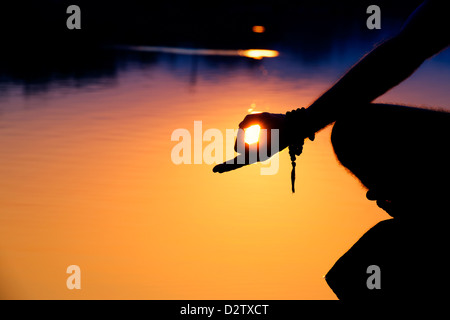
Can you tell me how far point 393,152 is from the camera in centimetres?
173

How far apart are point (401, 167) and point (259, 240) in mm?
1765

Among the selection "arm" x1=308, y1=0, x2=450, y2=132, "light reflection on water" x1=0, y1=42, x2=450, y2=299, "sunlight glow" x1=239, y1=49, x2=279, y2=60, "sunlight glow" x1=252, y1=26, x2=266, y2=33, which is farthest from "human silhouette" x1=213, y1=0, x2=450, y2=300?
"sunlight glow" x1=252, y1=26, x2=266, y2=33

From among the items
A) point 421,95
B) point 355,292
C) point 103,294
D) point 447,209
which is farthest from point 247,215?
point 421,95

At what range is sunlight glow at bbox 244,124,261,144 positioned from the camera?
Answer: 61.2 inches

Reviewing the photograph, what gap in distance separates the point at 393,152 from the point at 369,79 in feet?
0.80

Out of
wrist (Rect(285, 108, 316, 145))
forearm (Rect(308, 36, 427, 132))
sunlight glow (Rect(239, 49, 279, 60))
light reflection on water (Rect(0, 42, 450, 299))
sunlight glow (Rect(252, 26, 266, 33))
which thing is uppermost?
sunlight glow (Rect(252, 26, 266, 33))

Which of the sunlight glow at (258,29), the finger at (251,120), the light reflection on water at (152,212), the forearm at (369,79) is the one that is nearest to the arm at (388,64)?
the forearm at (369,79)

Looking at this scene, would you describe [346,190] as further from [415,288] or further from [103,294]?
[415,288]

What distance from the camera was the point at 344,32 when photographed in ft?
51.7

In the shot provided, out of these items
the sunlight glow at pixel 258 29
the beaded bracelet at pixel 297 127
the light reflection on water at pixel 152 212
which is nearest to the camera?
the beaded bracelet at pixel 297 127

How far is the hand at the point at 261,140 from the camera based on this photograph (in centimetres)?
156

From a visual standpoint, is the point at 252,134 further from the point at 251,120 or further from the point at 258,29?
the point at 258,29

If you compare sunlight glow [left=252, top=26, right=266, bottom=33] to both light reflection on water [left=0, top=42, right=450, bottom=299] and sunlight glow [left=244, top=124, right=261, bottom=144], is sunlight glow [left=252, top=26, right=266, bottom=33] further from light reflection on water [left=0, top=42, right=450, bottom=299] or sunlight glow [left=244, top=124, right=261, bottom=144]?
sunlight glow [left=244, top=124, right=261, bottom=144]

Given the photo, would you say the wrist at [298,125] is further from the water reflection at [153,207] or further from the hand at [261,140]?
the water reflection at [153,207]
